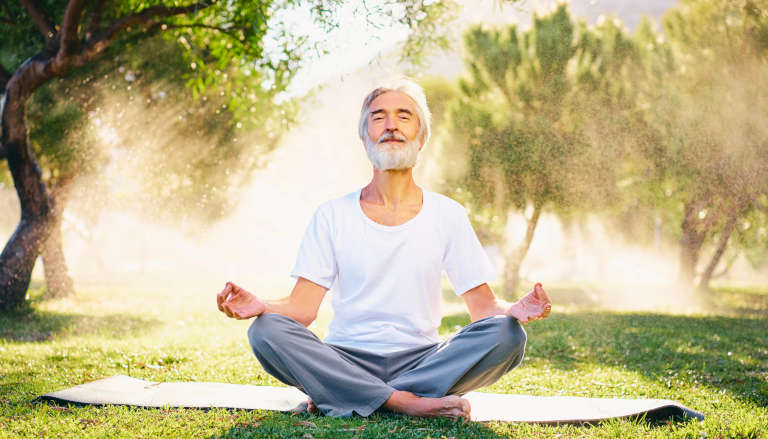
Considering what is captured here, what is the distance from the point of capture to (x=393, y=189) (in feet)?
13.2

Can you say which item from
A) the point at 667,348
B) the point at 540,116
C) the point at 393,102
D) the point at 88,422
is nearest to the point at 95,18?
the point at 393,102

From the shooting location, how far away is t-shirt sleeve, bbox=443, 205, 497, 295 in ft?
12.6

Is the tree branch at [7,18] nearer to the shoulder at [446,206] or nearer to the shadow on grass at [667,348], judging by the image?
the shadow on grass at [667,348]

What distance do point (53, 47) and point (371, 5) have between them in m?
5.36

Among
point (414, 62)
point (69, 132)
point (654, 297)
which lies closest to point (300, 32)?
point (414, 62)

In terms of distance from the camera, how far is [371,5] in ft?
25.1

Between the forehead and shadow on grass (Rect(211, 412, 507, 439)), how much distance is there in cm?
195

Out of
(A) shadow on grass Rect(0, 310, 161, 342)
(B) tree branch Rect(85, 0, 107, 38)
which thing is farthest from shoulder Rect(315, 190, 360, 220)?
(B) tree branch Rect(85, 0, 107, 38)

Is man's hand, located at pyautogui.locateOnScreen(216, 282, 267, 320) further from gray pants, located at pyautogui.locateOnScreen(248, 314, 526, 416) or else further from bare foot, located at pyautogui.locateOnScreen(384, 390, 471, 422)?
bare foot, located at pyautogui.locateOnScreen(384, 390, 471, 422)

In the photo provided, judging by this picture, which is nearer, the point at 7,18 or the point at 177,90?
the point at 7,18

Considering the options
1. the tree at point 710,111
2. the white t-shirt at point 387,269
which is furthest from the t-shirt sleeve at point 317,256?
the tree at point 710,111

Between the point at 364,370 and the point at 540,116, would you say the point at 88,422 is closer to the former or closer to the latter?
the point at 364,370

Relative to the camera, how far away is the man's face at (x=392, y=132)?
392 cm

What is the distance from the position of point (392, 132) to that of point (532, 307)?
144 cm
